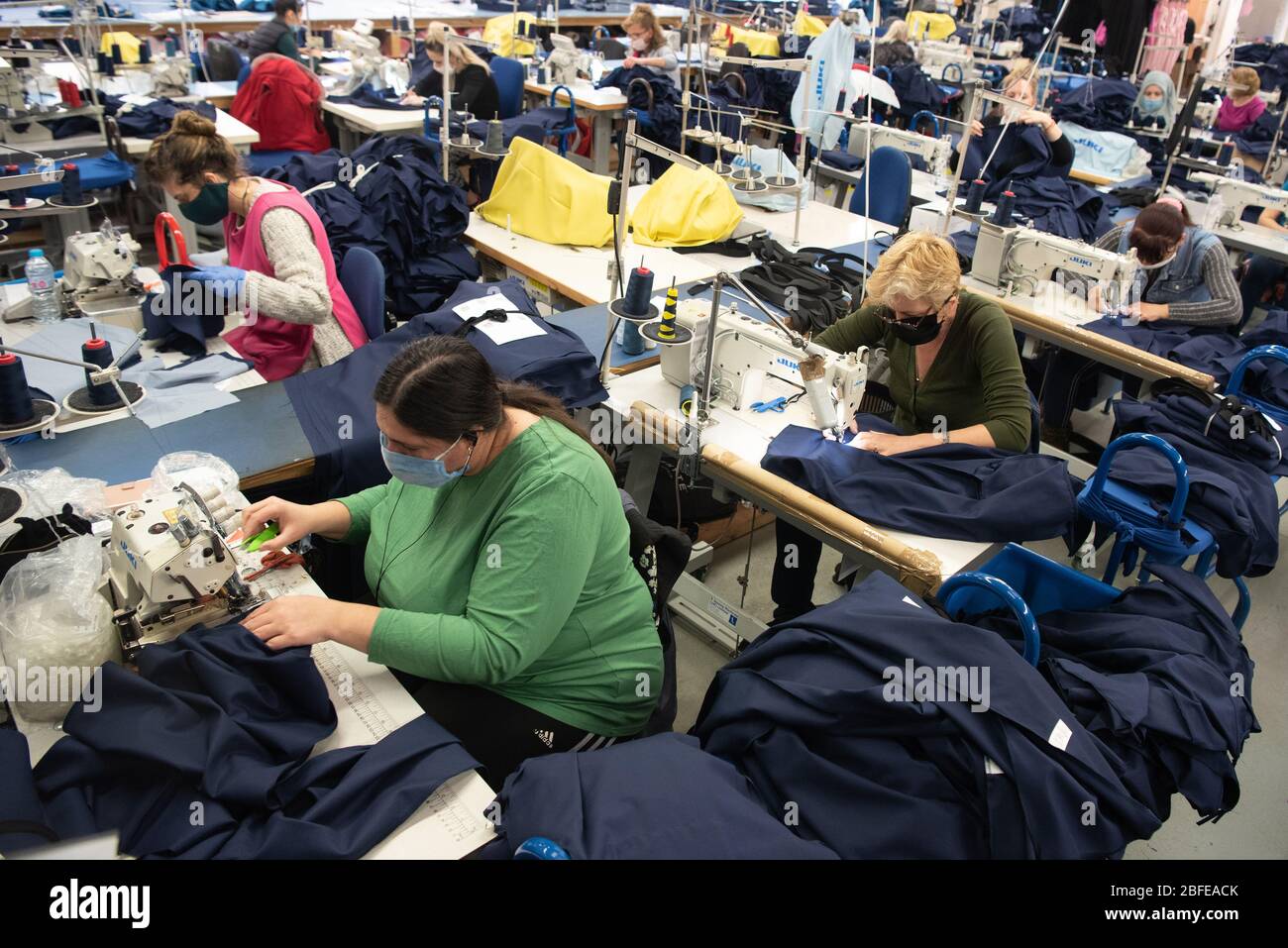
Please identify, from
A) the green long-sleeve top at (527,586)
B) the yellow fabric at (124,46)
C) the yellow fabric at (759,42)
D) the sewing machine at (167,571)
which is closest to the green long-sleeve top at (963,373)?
the green long-sleeve top at (527,586)

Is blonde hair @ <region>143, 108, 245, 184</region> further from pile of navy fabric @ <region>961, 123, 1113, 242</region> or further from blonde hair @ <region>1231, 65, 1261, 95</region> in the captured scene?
blonde hair @ <region>1231, 65, 1261, 95</region>

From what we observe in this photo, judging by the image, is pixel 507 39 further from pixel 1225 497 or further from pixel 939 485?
pixel 1225 497

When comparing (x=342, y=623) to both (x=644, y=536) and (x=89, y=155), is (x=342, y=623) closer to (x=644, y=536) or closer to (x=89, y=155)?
(x=644, y=536)

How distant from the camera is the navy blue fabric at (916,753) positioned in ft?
4.59

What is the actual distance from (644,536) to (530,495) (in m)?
0.36

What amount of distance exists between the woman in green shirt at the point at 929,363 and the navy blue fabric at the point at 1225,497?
1.18 ft

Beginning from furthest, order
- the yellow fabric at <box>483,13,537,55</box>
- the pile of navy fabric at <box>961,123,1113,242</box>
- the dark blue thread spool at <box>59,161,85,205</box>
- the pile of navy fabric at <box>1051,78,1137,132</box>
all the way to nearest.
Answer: the yellow fabric at <box>483,13,537,55</box>
the pile of navy fabric at <box>1051,78,1137,132</box>
the pile of navy fabric at <box>961,123,1113,242</box>
the dark blue thread spool at <box>59,161,85,205</box>

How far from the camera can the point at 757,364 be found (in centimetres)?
259

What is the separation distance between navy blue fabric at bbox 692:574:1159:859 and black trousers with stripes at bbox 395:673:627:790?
321mm

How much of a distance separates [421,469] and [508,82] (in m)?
5.81

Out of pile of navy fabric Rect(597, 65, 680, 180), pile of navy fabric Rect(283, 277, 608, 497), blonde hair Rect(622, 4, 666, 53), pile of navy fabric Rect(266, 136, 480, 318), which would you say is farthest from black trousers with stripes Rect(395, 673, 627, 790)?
blonde hair Rect(622, 4, 666, 53)

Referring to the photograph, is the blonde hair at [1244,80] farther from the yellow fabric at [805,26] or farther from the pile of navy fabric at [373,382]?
the pile of navy fabric at [373,382]

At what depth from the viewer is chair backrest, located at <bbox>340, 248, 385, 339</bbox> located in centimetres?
289

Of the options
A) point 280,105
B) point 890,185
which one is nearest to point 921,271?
point 890,185
